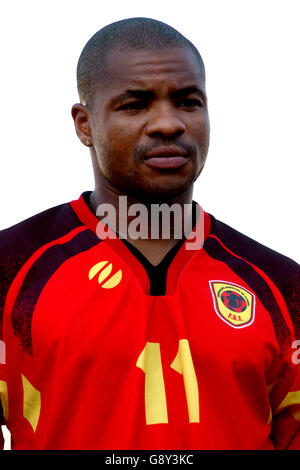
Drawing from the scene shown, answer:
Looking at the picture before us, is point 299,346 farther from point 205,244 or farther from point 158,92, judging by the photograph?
point 158,92

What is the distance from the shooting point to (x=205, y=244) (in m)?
3.03

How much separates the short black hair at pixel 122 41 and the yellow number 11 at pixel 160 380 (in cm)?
121

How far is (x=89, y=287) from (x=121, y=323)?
0.70ft

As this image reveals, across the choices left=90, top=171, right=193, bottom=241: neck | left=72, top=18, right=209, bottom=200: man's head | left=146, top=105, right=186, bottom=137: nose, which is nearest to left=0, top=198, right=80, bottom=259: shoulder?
left=90, top=171, right=193, bottom=241: neck

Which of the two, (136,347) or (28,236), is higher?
(28,236)

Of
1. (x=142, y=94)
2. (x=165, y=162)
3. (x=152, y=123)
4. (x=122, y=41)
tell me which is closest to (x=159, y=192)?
(x=165, y=162)

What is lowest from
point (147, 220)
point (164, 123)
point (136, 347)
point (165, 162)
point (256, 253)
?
point (136, 347)

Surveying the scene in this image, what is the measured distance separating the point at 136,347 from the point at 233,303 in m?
0.50

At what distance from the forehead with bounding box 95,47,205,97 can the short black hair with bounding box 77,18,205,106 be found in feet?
0.14

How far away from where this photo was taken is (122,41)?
291cm

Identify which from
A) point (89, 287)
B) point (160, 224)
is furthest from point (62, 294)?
point (160, 224)

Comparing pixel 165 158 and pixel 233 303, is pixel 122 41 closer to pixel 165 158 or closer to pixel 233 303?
pixel 165 158

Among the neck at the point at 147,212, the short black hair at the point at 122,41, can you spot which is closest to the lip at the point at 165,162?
the neck at the point at 147,212

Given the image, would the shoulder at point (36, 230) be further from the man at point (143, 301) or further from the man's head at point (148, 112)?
the man's head at point (148, 112)
